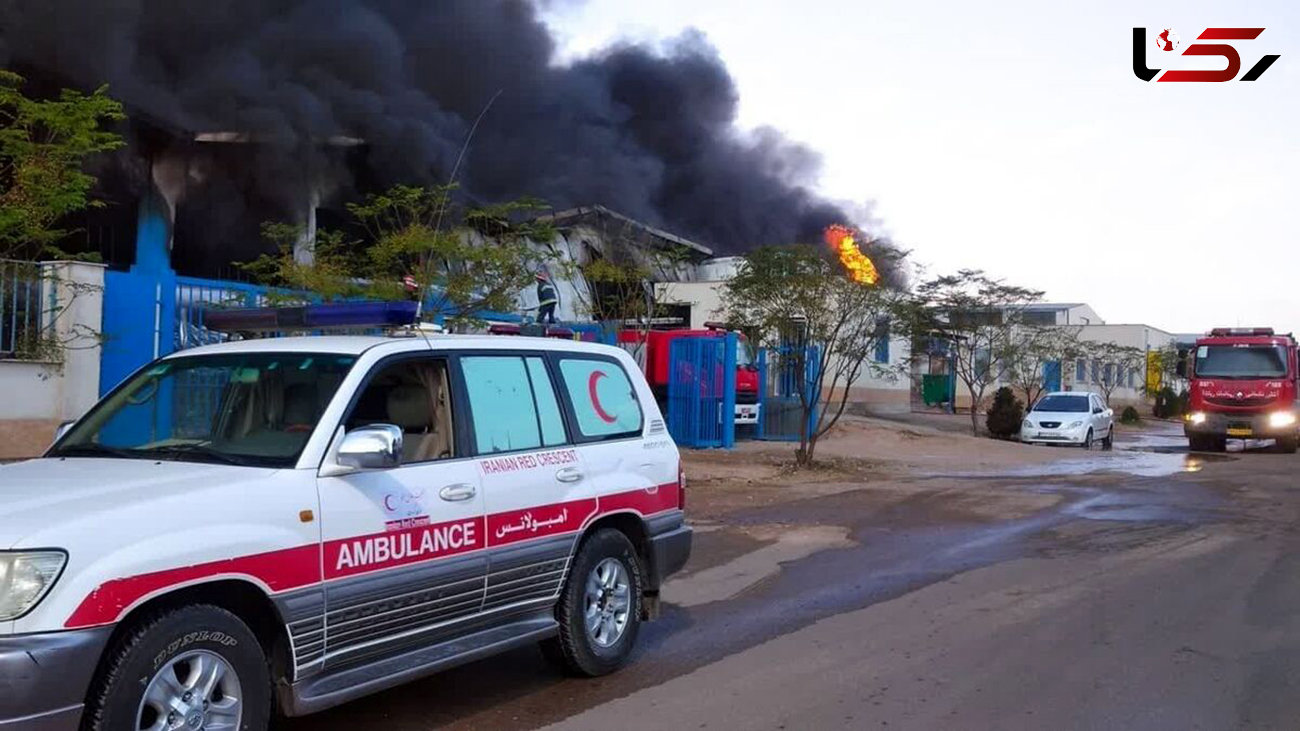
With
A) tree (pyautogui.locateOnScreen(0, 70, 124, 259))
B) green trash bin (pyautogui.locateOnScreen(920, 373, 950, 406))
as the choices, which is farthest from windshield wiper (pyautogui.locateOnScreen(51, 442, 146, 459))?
green trash bin (pyautogui.locateOnScreen(920, 373, 950, 406))

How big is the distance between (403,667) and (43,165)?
5.42 metres

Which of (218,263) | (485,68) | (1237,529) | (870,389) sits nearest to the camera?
(1237,529)

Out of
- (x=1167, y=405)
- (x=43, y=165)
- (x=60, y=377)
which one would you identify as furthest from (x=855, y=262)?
(x=1167, y=405)

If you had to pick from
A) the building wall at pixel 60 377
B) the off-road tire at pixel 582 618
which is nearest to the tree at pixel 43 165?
the building wall at pixel 60 377

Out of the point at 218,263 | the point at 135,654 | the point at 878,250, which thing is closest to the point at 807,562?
the point at 135,654

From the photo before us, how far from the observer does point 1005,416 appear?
1161 inches

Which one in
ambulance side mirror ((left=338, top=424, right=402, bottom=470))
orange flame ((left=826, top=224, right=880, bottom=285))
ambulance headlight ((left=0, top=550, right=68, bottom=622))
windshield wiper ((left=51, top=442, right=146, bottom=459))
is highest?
orange flame ((left=826, top=224, right=880, bottom=285))

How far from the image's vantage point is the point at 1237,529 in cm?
1170

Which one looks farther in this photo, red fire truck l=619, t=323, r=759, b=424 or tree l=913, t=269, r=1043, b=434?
tree l=913, t=269, r=1043, b=434

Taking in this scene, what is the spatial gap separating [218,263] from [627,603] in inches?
657

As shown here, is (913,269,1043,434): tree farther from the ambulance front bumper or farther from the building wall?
the ambulance front bumper

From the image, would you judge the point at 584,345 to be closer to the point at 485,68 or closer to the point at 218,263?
the point at 218,263

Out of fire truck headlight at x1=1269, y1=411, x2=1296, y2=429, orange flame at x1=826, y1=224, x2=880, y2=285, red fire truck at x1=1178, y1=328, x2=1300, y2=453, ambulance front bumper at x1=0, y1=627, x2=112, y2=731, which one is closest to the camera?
ambulance front bumper at x1=0, y1=627, x2=112, y2=731

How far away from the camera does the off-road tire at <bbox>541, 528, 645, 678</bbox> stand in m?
5.81
